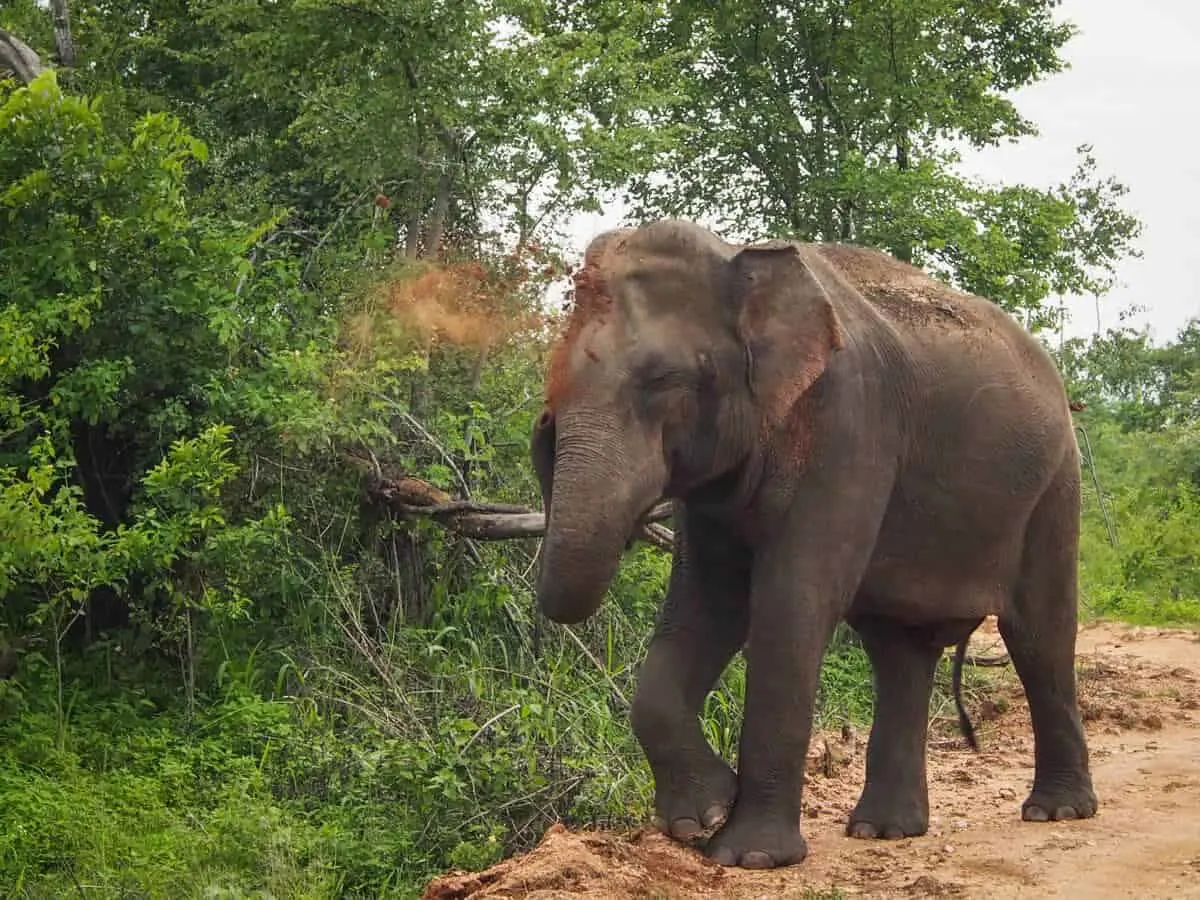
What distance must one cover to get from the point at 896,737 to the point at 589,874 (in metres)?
2.19

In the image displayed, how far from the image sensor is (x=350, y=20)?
32.9 feet

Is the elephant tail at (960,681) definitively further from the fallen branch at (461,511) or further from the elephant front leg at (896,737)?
the fallen branch at (461,511)

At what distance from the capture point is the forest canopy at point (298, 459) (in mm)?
6652

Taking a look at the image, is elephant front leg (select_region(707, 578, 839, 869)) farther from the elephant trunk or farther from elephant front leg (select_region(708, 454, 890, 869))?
the elephant trunk

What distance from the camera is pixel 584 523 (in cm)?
505

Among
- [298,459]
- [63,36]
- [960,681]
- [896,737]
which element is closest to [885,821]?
[896,737]

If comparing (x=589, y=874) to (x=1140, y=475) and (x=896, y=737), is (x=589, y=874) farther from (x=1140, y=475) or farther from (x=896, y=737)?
(x=1140, y=475)

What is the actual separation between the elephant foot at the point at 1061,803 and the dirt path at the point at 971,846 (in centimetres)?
9

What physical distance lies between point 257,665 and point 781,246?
13.7 feet

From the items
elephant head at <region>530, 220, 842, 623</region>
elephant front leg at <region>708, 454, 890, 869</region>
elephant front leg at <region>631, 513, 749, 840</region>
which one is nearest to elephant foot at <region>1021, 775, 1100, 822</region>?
elephant front leg at <region>708, 454, 890, 869</region>

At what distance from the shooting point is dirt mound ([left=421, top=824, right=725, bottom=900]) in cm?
503

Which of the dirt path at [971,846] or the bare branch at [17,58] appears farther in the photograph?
the bare branch at [17,58]

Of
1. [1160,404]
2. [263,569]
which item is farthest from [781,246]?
[1160,404]

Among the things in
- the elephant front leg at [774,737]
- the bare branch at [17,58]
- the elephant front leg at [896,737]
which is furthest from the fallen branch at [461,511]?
the bare branch at [17,58]
